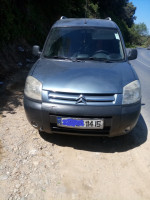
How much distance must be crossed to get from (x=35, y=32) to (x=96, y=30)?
8381 millimetres

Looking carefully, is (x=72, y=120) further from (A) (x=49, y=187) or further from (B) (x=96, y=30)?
(B) (x=96, y=30)

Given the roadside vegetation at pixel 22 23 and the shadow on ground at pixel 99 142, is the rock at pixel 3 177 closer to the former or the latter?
the shadow on ground at pixel 99 142

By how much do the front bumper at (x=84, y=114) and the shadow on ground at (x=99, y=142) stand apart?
0.42 metres

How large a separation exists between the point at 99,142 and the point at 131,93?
997 mm

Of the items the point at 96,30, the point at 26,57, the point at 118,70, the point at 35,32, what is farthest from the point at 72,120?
the point at 35,32

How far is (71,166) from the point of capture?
2.87m

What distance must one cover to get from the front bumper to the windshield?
1.26 meters

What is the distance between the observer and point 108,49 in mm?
4020

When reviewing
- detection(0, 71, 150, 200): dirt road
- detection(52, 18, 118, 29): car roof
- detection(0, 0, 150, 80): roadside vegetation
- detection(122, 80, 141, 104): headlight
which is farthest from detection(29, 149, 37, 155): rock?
detection(0, 0, 150, 80): roadside vegetation

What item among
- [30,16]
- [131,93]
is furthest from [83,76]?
[30,16]

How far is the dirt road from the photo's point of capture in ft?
7.95

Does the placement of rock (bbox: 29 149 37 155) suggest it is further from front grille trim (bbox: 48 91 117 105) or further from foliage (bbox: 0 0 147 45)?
foliage (bbox: 0 0 147 45)

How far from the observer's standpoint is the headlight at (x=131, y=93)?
9.65 ft

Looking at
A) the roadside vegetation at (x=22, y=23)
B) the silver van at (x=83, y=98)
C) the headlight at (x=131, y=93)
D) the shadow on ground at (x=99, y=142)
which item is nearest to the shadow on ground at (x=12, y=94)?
the roadside vegetation at (x=22, y=23)
